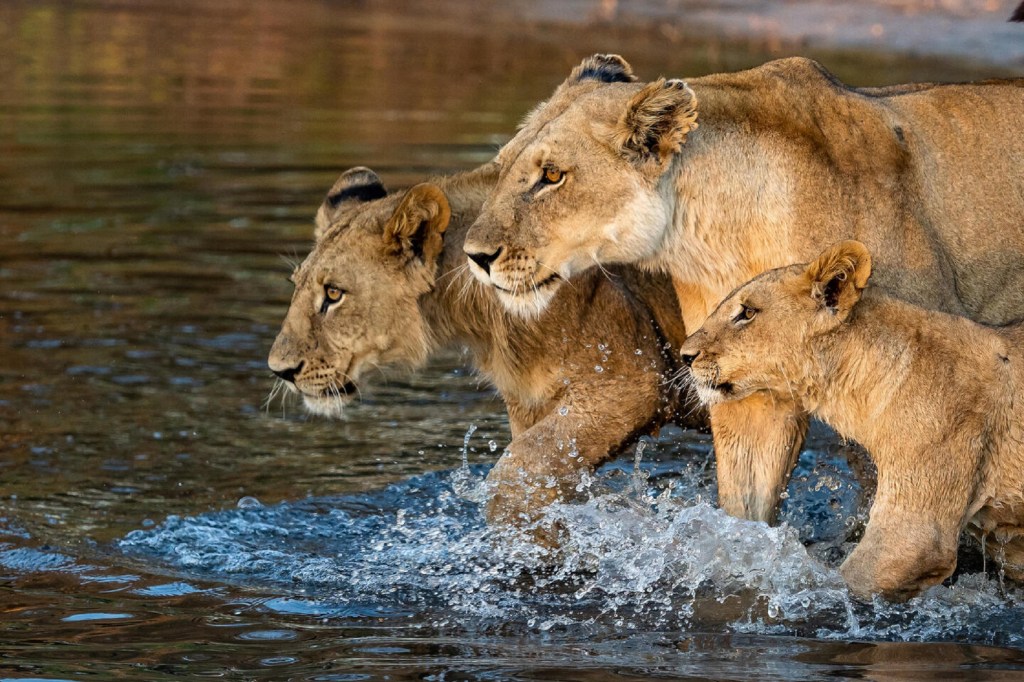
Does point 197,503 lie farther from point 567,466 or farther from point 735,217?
point 735,217

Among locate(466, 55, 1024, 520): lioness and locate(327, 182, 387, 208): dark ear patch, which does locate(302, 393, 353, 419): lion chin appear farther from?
locate(466, 55, 1024, 520): lioness

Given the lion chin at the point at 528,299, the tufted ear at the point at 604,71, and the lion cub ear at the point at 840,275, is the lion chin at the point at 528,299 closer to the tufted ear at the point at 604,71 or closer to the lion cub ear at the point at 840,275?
the lion cub ear at the point at 840,275

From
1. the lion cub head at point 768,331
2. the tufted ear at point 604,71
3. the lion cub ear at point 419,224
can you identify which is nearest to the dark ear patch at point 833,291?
the lion cub head at point 768,331

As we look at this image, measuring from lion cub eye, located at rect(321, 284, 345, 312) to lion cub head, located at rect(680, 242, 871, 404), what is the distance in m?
1.36

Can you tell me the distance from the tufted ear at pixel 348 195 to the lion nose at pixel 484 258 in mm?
1090

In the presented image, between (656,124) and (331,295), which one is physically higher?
(656,124)

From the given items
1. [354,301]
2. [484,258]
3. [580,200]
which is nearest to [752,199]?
[580,200]

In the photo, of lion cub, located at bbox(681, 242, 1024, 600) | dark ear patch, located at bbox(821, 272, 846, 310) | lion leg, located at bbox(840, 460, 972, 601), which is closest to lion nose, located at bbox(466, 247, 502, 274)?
lion cub, located at bbox(681, 242, 1024, 600)

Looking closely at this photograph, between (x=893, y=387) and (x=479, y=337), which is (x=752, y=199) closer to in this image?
(x=893, y=387)

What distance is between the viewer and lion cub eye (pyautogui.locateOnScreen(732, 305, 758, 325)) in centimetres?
531

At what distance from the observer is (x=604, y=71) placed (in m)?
6.14

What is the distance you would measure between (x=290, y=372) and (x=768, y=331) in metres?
1.82

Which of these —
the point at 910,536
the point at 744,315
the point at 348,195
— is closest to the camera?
the point at 910,536

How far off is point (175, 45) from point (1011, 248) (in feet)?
61.2
